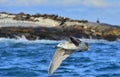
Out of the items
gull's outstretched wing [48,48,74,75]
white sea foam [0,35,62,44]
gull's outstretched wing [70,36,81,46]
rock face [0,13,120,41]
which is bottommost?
white sea foam [0,35,62,44]

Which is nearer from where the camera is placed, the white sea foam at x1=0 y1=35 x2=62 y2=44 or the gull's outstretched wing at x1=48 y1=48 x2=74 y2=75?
the gull's outstretched wing at x1=48 y1=48 x2=74 y2=75

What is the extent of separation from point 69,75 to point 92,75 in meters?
1.23

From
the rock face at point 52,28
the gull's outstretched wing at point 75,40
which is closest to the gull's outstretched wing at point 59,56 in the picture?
the gull's outstretched wing at point 75,40

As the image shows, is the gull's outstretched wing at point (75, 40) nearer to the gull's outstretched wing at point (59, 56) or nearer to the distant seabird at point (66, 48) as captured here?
the distant seabird at point (66, 48)

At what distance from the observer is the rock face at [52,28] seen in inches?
1902

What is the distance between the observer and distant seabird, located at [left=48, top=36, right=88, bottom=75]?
633 cm

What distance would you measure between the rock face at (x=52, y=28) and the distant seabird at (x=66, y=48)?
40.9m

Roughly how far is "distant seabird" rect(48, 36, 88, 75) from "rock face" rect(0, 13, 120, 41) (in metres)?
40.9

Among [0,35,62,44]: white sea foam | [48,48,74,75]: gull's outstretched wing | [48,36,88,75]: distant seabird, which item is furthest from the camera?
[0,35,62,44]: white sea foam

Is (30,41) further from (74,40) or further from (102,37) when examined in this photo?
(74,40)

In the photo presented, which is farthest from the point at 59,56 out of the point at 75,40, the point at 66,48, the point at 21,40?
Result: the point at 21,40

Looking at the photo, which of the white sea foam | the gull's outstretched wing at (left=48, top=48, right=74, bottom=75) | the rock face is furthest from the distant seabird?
the rock face

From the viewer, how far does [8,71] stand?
22922 millimetres

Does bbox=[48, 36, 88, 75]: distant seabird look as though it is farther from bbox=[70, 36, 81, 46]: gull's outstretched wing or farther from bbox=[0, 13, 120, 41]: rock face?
bbox=[0, 13, 120, 41]: rock face
